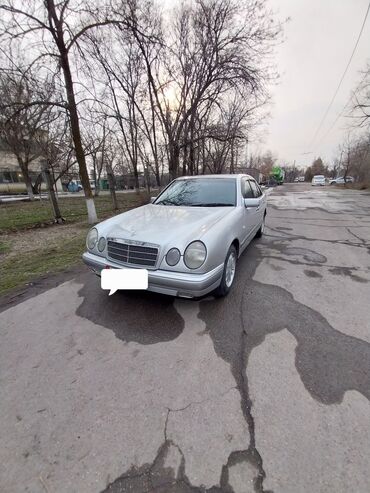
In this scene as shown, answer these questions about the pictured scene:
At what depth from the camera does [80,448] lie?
153 cm

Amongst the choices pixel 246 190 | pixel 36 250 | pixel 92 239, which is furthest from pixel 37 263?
pixel 246 190

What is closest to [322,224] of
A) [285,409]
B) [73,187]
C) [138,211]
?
[138,211]

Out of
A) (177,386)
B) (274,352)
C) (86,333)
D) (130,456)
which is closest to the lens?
(130,456)

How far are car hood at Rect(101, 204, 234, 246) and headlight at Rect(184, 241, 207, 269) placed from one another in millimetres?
94

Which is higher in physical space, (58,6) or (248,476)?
(58,6)

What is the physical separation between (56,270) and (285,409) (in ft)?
13.7

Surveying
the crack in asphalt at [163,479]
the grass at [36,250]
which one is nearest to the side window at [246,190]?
the grass at [36,250]

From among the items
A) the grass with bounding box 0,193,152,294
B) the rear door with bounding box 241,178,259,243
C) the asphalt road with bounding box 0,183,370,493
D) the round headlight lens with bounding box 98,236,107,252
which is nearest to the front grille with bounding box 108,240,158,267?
the round headlight lens with bounding box 98,236,107,252

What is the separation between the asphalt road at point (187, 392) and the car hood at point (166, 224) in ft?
3.00

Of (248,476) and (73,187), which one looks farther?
(73,187)

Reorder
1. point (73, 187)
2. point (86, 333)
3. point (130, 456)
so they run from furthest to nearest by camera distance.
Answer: point (73, 187) → point (86, 333) → point (130, 456)

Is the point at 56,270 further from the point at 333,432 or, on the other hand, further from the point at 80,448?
the point at 333,432

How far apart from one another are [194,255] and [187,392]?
4.07 ft

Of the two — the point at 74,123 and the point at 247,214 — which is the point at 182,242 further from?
the point at 74,123
